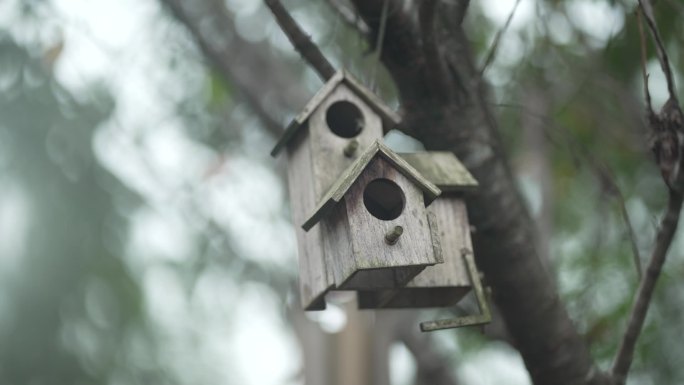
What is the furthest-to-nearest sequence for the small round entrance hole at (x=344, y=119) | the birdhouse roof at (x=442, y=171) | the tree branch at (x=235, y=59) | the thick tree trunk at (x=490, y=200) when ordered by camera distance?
the tree branch at (x=235, y=59) → the thick tree trunk at (x=490, y=200) → the small round entrance hole at (x=344, y=119) → the birdhouse roof at (x=442, y=171)

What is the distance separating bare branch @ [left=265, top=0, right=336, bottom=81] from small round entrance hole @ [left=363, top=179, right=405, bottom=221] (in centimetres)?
44

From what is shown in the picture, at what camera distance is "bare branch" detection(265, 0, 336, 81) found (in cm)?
255

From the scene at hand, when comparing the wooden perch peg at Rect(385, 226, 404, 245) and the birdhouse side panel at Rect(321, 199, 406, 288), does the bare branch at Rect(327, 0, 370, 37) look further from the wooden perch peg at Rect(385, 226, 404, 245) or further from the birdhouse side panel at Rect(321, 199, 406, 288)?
the wooden perch peg at Rect(385, 226, 404, 245)

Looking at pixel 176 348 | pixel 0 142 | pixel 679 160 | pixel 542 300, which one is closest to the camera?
pixel 679 160

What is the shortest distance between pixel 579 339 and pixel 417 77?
1.12 metres

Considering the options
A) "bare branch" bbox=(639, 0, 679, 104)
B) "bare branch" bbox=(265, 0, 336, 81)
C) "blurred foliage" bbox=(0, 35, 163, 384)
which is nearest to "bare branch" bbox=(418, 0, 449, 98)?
"bare branch" bbox=(265, 0, 336, 81)

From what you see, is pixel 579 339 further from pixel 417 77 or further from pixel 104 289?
pixel 104 289

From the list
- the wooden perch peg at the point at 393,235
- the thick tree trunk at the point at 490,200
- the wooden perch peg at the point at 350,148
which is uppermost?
the wooden perch peg at the point at 393,235

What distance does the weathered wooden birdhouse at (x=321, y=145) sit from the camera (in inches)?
100

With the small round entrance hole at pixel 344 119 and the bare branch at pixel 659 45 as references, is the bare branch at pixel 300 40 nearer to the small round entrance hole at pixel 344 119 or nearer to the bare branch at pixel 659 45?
the small round entrance hole at pixel 344 119

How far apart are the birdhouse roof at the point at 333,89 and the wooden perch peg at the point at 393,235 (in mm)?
571

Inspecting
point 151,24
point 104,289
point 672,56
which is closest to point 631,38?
point 672,56

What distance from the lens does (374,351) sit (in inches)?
234

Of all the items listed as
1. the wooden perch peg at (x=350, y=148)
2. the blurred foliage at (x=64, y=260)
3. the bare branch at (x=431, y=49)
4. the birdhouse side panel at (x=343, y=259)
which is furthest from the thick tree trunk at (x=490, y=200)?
the blurred foliage at (x=64, y=260)
